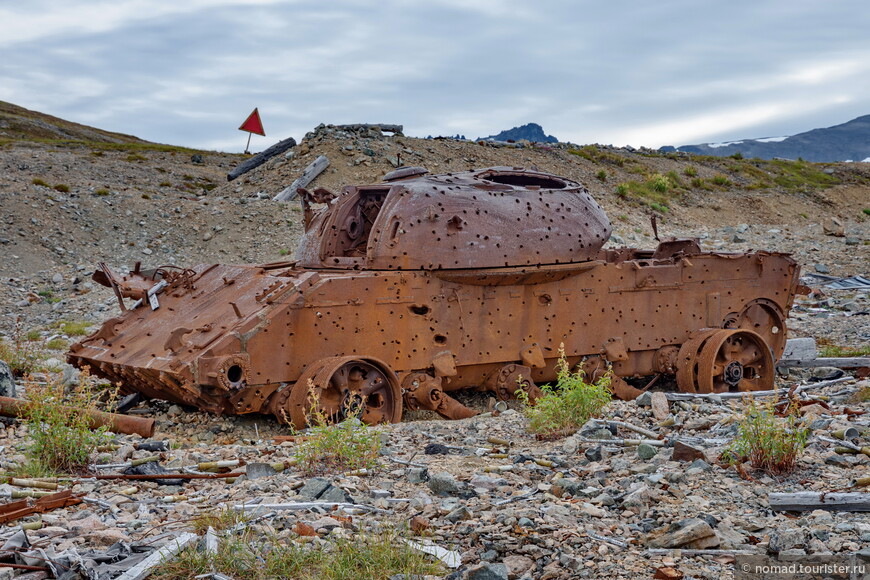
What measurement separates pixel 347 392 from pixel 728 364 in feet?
16.4

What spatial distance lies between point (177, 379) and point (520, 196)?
4454mm

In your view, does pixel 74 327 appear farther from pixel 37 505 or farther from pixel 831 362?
pixel 831 362

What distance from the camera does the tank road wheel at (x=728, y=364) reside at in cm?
1166

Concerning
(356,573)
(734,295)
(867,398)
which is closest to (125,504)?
(356,573)

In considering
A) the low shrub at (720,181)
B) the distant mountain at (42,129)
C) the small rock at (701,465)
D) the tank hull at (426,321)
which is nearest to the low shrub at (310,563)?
the small rock at (701,465)

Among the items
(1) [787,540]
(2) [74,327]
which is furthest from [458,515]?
(2) [74,327]

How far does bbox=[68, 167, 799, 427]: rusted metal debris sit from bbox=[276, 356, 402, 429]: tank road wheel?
20 mm

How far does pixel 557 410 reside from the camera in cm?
859

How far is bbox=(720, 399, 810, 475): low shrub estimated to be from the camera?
6.33 metres

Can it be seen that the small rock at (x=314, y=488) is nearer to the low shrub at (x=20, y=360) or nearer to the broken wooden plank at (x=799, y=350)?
the low shrub at (x=20, y=360)

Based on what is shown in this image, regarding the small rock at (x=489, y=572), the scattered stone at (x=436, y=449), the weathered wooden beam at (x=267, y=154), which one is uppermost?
the weathered wooden beam at (x=267, y=154)

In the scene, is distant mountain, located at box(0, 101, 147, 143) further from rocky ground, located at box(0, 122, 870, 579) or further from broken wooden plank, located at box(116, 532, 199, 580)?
broken wooden plank, located at box(116, 532, 199, 580)

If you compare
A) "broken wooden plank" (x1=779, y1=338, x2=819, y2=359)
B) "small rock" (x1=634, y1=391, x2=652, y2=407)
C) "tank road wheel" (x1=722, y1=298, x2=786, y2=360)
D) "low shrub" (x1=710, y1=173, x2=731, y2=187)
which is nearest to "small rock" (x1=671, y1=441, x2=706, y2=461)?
"small rock" (x1=634, y1=391, x2=652, y2=407)

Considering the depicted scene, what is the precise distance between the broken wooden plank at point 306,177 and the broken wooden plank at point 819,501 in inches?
833
